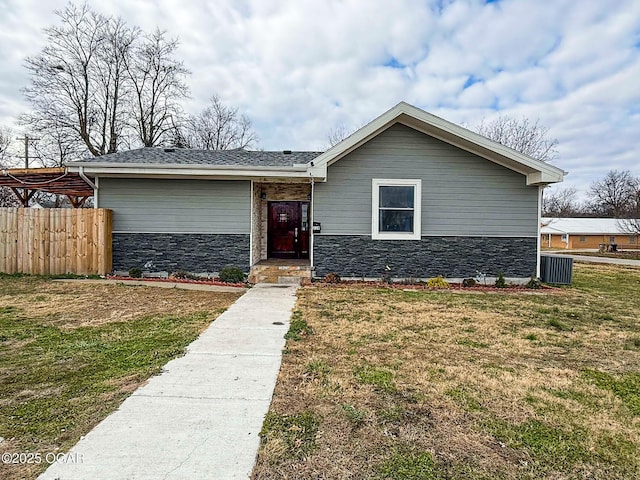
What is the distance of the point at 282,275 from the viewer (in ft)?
30.6

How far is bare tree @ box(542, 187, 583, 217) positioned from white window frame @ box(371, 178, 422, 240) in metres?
50.6

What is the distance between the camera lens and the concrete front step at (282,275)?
9266mm

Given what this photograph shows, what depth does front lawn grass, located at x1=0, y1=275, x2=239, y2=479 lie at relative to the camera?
8.18 ft

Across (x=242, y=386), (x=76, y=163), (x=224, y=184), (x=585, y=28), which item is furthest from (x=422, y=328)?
(x=585, y=28)

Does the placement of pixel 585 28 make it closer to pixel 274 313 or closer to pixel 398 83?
pixel 398 83

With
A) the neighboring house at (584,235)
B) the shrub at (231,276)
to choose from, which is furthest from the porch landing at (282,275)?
the neighboring house at (584,235)

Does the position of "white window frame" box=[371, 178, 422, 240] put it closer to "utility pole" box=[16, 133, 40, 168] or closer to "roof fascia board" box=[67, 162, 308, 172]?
"roof fascia board" box=[67, 162, 308, 172]

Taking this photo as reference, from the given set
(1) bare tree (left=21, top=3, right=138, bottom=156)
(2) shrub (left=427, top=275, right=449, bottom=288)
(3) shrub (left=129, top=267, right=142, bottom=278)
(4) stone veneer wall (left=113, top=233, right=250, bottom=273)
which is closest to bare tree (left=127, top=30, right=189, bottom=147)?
(1) bare tree (left=21, top=3, right=138, bottom=156)

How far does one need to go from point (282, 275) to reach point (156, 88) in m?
20.5

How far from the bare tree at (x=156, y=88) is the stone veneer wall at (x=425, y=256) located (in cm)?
1892

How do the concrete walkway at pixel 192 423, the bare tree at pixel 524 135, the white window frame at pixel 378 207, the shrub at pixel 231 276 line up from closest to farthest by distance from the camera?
1. the concrete walkway at pixel 192 423
2. the shrub at pixel 231 276
3. the white window frame at pixel 378 207
4. the bare tree at pixel 524 135

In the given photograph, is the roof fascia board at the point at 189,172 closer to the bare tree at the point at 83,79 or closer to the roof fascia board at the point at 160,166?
the roof fascia board at the point at 160,166

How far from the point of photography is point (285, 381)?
3.33 meters

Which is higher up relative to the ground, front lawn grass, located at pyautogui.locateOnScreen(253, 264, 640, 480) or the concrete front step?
the concrete front step
